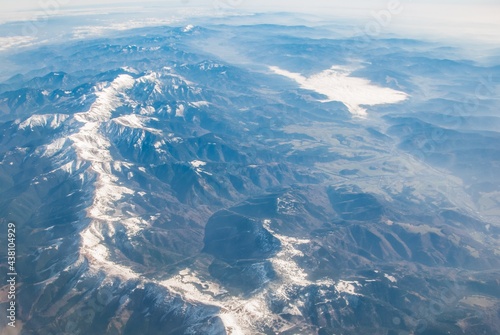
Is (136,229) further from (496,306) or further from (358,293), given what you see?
(496,306)

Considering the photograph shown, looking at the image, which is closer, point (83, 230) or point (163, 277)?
point (163, 277)

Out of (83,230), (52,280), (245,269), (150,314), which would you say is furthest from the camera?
(83,230)

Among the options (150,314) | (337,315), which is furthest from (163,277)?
(337,315)

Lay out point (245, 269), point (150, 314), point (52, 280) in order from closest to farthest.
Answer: point (150, 314)
point (52, 280)
point (245, 269)

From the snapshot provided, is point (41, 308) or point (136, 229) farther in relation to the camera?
point (136, 229)

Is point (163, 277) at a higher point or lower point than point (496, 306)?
higher

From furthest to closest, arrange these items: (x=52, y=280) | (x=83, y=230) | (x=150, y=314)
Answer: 1. (x=83, y=230)
2. (x=52, y=280)
3. (x=150, y=314)

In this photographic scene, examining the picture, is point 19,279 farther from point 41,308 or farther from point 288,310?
point 288,310

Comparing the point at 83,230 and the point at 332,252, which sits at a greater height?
the point at 83,230

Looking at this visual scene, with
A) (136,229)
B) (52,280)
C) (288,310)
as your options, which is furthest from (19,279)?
(288,310)
